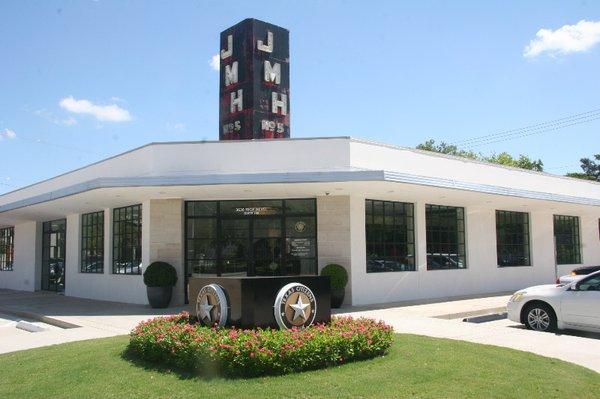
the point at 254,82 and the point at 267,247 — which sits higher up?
the point at 254,82

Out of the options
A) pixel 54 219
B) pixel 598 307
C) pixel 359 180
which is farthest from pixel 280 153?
pixel 54 219

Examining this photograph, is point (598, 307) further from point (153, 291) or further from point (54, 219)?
point (54, 219)

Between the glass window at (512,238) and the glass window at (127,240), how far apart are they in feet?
42.0

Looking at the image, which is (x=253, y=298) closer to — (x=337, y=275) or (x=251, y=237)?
(x=337, y=275)

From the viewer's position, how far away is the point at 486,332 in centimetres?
1090

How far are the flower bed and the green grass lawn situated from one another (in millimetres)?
191

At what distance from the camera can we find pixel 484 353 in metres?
8.29

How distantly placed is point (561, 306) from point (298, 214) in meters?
7.85

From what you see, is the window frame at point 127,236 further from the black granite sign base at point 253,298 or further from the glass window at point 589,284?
the glass window at point 589,284

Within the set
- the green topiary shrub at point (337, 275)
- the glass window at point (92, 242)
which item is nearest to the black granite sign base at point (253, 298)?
the green topiary shrub at point (337, 275)

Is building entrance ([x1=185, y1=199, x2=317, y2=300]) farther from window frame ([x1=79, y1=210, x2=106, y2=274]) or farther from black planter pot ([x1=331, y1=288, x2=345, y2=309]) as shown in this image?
window frame ([x1=79, y1=210, x2=106, y2=274])

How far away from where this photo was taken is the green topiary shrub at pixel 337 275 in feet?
51.2

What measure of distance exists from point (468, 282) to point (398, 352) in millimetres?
12580

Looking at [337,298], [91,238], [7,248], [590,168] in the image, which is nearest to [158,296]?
[337,298]
